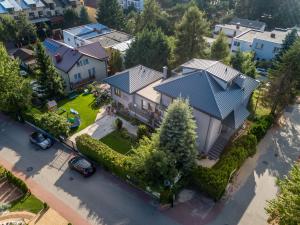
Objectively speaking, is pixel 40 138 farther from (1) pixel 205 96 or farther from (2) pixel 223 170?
(2) pixel 223 170

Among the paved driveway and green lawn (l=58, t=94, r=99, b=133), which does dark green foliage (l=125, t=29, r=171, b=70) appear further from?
the paved driveway

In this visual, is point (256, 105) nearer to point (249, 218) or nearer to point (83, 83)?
point (249, 218)

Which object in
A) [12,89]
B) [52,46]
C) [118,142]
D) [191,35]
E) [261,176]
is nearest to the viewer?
[261,176]

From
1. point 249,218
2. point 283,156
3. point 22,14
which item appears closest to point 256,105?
point 283,156

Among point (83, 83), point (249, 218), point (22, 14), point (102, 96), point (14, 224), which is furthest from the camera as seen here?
point (22, 14)

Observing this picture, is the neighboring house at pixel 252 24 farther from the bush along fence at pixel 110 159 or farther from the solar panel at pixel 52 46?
the bush along fence at pixel 110 159

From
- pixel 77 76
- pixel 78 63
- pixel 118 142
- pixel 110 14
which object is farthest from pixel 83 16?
pixel 118 142
